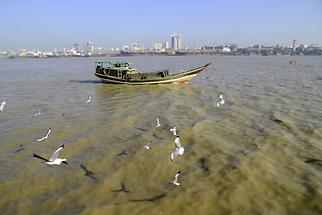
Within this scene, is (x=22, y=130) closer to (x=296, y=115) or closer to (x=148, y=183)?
(x=148, y=183)

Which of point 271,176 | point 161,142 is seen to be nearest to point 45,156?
point 161,142

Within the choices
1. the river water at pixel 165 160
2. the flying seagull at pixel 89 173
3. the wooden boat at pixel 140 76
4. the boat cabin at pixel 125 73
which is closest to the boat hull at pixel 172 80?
the wooden boat at pixel 140 76

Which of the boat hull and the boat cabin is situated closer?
the boat hull

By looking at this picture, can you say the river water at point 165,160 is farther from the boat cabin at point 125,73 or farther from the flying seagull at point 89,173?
the boat cabin at point 125,73

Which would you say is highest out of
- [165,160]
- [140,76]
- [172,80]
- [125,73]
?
[165,160]

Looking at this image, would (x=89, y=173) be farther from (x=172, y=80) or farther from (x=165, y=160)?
(x=172, y=80)

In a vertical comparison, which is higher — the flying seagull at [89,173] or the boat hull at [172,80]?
the flying seagull at [89,173]

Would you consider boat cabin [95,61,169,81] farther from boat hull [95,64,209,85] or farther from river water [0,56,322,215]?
river water [0,56,322,215]

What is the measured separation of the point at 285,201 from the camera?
9188 mm

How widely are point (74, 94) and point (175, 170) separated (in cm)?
2167

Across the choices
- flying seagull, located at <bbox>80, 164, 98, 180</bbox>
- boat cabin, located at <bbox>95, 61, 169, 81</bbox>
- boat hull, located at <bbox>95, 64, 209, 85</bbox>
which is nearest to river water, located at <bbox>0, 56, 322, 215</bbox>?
flying seagull, located at <bbox>80, 164, 98, 180</bbox>

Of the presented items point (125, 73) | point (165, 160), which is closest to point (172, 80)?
point (125, 73)

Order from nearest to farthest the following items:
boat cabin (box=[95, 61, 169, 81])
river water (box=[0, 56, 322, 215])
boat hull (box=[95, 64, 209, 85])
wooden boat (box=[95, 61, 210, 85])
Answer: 1. river water (box=[0, 56, 322, 215])
2. boat hull (box=[95, 64, 209, 85])
3. wooden boat (box=[95, 61, 210, 85])
4. boat cabin (box=[95, 61, 169, 81])

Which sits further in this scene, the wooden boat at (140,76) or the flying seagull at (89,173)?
the wooden boat at (140,76)
